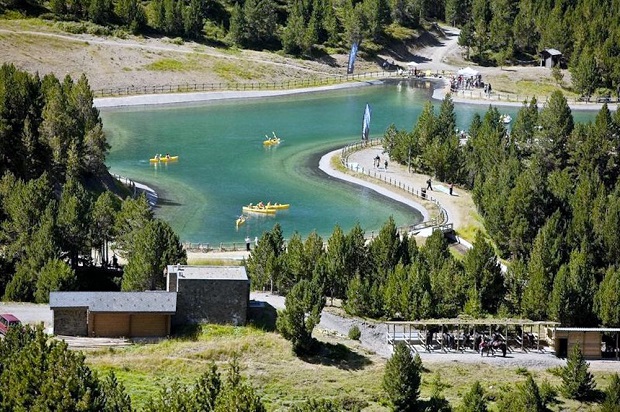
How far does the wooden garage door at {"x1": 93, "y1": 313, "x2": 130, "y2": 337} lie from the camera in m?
70.2

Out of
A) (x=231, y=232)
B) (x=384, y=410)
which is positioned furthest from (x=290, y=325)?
(x=231, y=232)

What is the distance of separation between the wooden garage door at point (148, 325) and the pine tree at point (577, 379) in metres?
24.1

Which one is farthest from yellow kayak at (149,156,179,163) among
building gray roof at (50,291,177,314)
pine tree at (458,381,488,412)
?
pine tree at (458,381,488,412)

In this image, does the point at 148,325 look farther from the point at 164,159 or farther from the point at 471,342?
the point at 164,159

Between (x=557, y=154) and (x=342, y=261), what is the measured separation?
153 ft

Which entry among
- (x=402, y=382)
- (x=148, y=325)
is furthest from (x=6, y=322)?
(x=402, y=382)

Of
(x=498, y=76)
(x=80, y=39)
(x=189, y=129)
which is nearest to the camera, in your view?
(x=189, y=129)

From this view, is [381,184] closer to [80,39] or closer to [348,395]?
[348,395]

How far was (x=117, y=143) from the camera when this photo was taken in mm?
135125

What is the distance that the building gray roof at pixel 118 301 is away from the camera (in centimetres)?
6956

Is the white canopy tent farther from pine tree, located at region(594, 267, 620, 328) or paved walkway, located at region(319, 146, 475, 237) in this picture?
pine tree, located at region(594, 267, 620, 328)

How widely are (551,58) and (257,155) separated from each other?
75502 mm

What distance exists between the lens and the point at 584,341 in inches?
2955

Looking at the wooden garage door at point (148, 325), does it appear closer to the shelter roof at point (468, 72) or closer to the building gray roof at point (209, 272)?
the building gray roof at point (209, 272)
